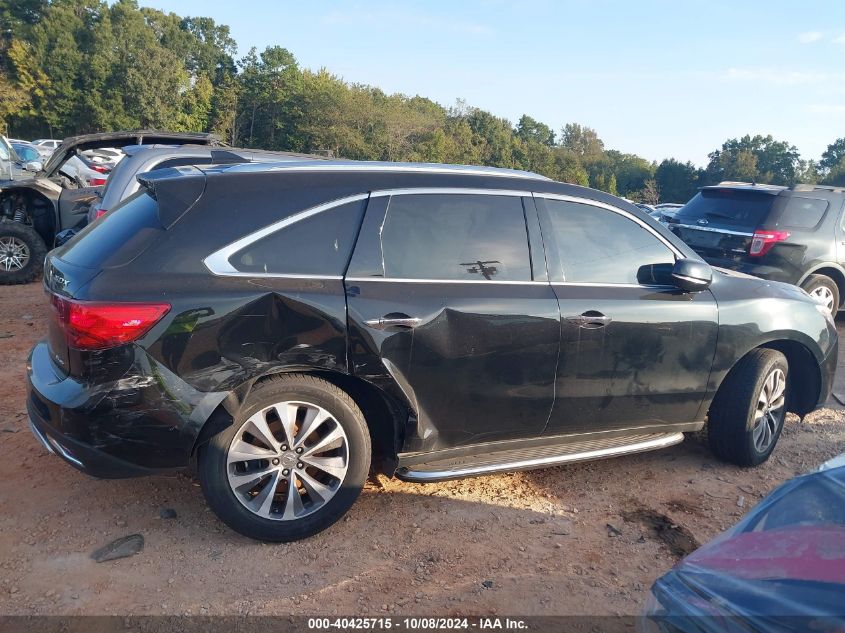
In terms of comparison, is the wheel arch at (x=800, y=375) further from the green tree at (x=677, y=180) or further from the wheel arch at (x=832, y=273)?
the green tree at (x=677, y=180)

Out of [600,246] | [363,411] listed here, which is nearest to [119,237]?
[363,411]

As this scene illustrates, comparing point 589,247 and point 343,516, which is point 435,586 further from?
point 589,247

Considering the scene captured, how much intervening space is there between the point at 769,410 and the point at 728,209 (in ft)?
14.6

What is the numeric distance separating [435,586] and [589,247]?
78.3 inches

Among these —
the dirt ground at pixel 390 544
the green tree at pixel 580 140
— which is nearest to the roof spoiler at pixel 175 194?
the dirt ground at pixel 390 544

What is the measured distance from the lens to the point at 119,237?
3074mm

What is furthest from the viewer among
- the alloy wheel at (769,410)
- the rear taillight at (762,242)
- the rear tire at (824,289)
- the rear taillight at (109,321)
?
the rear tire at (824,289)

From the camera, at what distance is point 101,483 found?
12.3ft

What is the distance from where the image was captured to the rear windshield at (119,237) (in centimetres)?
298

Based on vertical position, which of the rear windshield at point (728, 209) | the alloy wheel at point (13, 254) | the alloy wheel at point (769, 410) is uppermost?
the rear windshield at point (728, 209)

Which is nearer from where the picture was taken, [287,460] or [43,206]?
[287,460]

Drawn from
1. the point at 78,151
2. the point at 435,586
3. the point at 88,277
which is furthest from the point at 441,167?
the point at 78,151

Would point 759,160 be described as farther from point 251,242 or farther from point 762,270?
point 251,242

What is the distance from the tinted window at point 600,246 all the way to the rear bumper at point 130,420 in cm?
199
